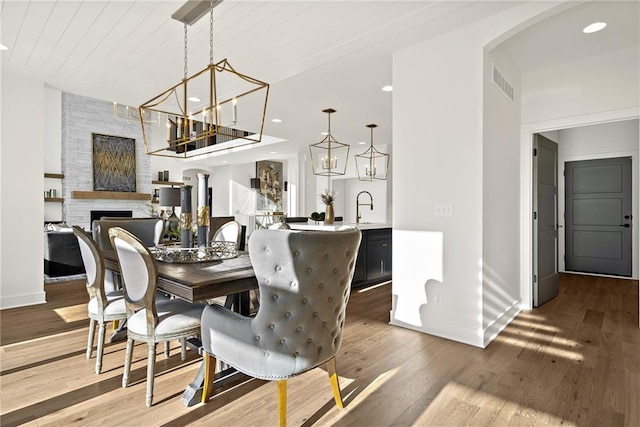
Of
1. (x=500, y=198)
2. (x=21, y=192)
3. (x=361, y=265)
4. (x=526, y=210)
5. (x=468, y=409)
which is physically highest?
(x=21, y=192)

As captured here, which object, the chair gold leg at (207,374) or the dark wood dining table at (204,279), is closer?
the dark wood dining table at (204,279)

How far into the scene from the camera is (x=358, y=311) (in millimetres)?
3840

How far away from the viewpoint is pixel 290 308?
63.8 inches

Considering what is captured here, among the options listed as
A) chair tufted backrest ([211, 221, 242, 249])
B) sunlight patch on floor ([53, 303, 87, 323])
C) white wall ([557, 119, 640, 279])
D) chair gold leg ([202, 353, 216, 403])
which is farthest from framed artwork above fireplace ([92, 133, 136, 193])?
white wall ([557, 119, 640, 279])

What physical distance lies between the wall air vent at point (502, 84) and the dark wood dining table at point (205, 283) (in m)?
2.76

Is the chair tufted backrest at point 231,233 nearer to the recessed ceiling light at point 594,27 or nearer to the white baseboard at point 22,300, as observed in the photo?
the white baseboard at point 22,300

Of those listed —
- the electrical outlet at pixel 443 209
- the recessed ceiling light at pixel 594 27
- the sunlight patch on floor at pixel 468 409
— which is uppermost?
the recessed ceiling light at pixel 594 27

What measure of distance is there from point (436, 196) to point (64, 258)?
579 centimetres

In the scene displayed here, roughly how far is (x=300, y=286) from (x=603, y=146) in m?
6.41

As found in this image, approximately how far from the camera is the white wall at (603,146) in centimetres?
550

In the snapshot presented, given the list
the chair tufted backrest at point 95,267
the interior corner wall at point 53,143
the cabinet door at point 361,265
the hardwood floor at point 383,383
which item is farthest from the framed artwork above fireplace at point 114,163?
the chair tufted backrest at point 95,267

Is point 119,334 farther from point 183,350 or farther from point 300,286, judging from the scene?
point 300,286

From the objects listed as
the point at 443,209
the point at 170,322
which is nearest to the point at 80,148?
the point at 170,322

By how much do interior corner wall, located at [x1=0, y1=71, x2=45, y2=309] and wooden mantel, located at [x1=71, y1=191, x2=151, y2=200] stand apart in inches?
172
